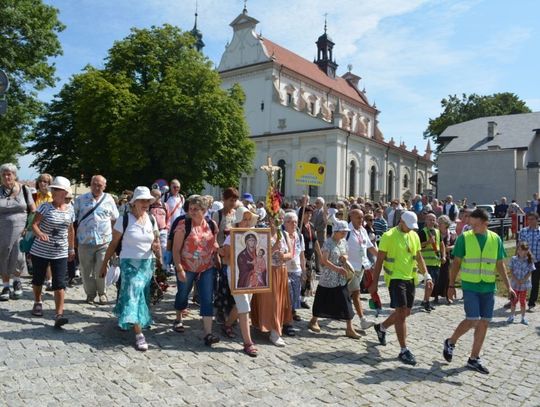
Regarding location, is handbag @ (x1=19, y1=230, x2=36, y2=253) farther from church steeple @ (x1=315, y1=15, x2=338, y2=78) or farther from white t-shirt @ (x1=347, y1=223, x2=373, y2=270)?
church steeple @ (x1=315, y1=15, x2=338, y2=78)

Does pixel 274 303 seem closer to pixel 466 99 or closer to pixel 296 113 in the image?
pixel 296 113

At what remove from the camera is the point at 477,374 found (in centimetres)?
586

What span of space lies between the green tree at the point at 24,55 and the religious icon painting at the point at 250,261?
2179 cm

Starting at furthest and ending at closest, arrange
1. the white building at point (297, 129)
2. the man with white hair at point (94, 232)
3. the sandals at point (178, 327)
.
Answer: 1. the white building at point (297, 129)
2. the man with white hair at point (94, 232)
3. the sandals at point (178, 327)

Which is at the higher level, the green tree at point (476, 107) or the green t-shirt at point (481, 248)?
the green tree at point (476, 107)

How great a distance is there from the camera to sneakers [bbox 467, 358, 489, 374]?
19.4ft

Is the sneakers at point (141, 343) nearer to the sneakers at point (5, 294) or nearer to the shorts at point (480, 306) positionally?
the sneakers at point (5, 294)

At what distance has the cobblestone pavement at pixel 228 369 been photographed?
4621 millimetres

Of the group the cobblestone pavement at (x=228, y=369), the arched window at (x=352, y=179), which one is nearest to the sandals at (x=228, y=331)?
the cobblestone pavement at (x=228, y=369)

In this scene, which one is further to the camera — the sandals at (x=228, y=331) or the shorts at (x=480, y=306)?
the sandals at (x=228, y=331)

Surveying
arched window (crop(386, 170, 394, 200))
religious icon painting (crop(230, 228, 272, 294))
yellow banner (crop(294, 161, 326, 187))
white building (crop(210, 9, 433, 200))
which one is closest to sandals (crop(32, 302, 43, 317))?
religious icon painting (crop(230, 228, 272, 294))

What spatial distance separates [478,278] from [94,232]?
18.8 feet

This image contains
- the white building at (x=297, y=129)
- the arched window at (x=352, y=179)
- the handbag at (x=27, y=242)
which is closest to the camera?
the handbag at (x=27, y=242)

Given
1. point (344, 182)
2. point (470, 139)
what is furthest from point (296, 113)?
point (470, 139)
